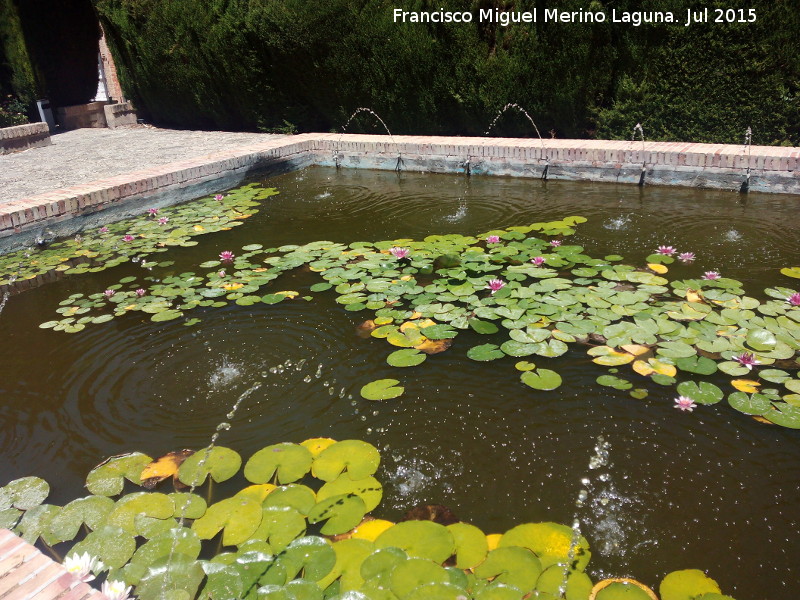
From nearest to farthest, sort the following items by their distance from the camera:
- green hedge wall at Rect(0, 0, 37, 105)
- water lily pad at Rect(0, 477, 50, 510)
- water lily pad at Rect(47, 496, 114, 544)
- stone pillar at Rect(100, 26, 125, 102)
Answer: water lily pad at Rect(47, 496, 114, 544) < water lily pad at Rect(0, 477, 50, 510) < green hedge wall at Rect(0, 0, 37, 105) < stone pillar at Rect(100, 26, 125, 102)

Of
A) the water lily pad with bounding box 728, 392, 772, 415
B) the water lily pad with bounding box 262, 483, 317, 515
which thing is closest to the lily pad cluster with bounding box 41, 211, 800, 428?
the water lily pad with bounding box 728, 392, 772, 415

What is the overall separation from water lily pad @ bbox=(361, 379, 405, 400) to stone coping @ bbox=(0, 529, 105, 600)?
1.36 meters

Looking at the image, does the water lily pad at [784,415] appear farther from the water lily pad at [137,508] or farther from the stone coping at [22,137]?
the stone coping at [22,137]

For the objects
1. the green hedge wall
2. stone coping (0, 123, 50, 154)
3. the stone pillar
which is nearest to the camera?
stone coping (0, 123, 50, 154)

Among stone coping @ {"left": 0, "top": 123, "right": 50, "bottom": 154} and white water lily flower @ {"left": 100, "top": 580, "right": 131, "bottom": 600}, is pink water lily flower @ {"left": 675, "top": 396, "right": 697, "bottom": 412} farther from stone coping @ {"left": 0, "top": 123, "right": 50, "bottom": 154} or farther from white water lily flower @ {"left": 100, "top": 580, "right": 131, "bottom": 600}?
stone coping @ {"left": 0, "top": 123, "right": 50, "bottom": 154}

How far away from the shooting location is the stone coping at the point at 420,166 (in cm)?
536

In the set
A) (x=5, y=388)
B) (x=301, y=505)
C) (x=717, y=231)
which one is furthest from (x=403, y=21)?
(x=301, y=505)

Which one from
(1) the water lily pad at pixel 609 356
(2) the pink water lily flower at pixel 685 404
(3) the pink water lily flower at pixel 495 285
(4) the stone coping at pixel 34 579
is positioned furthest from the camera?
(3) the pink water lily flower at pixel 495 285

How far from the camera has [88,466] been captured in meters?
2.40

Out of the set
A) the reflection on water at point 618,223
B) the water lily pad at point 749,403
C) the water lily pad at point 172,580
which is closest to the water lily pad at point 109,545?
the water lily pad at point 172,580

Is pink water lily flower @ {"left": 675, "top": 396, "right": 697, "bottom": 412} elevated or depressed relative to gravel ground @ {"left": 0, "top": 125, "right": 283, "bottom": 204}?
depressed

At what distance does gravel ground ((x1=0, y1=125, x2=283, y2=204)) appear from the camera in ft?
22.0

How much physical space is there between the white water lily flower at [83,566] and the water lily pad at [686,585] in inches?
68.8

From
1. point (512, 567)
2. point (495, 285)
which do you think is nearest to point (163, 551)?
point (512, 567)
